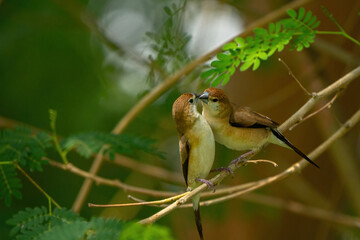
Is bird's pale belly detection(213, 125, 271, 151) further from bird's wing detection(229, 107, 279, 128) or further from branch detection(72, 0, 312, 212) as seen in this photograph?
branch detection(72, 0, 312, 212)

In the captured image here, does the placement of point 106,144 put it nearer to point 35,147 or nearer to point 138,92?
point 35,147

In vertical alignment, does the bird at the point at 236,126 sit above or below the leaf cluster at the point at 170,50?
below

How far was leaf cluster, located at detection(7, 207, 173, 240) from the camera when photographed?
1917mm

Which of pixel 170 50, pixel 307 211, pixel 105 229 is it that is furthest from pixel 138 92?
pixel 105 229

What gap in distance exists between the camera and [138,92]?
5.56 metres

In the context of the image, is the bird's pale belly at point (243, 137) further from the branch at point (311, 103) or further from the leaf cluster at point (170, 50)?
the leaf cluster at point (170, 50)

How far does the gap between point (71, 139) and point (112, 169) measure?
2.81m

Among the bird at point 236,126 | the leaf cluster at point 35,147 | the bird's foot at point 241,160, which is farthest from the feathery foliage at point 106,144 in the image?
the bird's foot at point 241,160

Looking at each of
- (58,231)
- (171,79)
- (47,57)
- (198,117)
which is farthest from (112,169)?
(58,231)

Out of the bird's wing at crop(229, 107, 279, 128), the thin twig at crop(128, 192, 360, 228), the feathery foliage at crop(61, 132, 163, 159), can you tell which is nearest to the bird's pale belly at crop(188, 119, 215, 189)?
the bird's wing at crop(229, 107, 279, 128)

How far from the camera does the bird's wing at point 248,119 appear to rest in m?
3.06

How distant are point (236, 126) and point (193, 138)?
0.90 ft

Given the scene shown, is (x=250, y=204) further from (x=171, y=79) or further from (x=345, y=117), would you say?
(x=171, y=79)

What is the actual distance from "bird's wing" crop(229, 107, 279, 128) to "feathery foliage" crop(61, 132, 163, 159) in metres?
0.64
